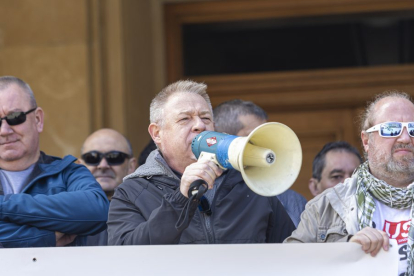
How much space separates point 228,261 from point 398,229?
0.81 m

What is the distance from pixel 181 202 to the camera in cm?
345

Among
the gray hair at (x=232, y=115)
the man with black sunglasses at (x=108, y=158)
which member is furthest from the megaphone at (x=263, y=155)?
the man with black sunglasses at (x=108, y=158)

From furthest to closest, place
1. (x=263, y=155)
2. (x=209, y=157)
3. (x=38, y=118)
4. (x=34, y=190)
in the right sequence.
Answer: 1. (x=38, y=118)
2. (x=34, y=190)
3. (x=209, y=157)
4. (x=263, y=155)

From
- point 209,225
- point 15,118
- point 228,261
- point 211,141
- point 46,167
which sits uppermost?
point 15,118

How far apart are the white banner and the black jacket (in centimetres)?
9

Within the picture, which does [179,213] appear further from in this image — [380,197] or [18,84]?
[18,84]

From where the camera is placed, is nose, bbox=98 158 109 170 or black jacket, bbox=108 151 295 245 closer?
black jacket, bbox=108 151 295 245

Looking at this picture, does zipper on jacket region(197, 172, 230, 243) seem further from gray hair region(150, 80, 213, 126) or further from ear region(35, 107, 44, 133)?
ear region(35, 107, 44, 133)

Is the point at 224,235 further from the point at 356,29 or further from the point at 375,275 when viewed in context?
the point at 356,29

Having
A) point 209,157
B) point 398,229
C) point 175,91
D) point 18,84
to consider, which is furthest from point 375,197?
point 18,84

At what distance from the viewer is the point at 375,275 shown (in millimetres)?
3402

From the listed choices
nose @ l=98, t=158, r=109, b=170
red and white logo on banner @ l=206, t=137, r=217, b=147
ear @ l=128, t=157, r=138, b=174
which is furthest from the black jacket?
ear @ l=128, t=157, r=138, b=174

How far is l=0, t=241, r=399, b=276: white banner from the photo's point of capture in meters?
3.41

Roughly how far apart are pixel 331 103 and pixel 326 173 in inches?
78.1
